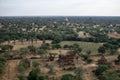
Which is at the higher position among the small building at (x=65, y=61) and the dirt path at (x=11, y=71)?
the small building at (x=65, y=61)

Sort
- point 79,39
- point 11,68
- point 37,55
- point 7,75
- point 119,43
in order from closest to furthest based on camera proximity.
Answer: point 7,75, point 11,68, point 37,55, point 119,43, point 79,39

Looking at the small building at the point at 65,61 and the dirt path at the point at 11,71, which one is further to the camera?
the small building at the point at 65,61

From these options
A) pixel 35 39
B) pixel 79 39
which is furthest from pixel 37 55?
pixel 79 39

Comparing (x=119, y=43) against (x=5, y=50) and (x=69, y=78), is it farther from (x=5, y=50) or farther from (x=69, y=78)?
(x=69, y=78)

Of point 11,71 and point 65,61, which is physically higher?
point 65,61

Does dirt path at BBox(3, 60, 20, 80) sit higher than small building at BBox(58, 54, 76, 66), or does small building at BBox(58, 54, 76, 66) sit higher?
small building at BBox(58, 54, 76, 66)

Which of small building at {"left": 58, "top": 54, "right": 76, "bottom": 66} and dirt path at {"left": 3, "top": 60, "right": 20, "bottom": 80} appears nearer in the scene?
dirt path at {"left": 3, "top": 60, "right": 20, "bottom": 80}

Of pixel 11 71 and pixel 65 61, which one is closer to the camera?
pixel 11 71

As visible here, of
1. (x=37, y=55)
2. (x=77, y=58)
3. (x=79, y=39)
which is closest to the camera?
(x=77, y=58)

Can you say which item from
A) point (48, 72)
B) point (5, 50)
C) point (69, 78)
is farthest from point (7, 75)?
point (5, 50)

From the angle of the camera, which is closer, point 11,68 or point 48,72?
point 48,72
